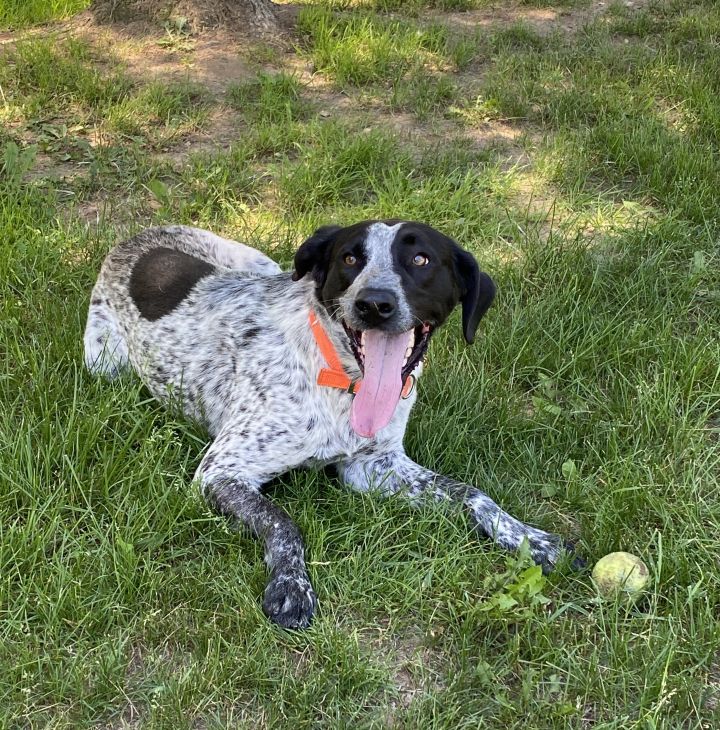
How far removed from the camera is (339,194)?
5.46 metres

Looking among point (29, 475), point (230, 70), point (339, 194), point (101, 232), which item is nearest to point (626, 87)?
point (339, 194)

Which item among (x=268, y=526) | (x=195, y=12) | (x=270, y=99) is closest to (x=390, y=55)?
(x=270, y=99)

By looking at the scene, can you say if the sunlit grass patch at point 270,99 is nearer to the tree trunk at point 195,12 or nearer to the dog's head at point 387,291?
the tree trunk at point 195,12

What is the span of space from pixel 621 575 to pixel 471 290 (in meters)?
1.29

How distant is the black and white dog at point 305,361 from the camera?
323 cm

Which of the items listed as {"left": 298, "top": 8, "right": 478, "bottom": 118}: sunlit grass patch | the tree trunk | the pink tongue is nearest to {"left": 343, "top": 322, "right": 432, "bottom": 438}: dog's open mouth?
the pink tongue

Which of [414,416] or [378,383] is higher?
[378,383]

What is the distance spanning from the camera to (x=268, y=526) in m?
3.17

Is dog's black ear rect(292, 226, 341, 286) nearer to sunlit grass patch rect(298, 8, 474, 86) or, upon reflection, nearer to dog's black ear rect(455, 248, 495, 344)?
dog's black ear rect(455, 248, 495, 344)

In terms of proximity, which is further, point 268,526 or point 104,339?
point 104,339

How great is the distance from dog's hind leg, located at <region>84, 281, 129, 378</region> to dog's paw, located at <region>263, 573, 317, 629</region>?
5.24ft

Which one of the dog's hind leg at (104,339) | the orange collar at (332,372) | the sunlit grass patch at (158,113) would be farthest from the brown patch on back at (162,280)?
the sunlit grass patch at (158,113)

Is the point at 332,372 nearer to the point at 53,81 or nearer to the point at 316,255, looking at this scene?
the point at 316,255

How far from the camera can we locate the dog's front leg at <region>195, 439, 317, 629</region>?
9.50 ft
